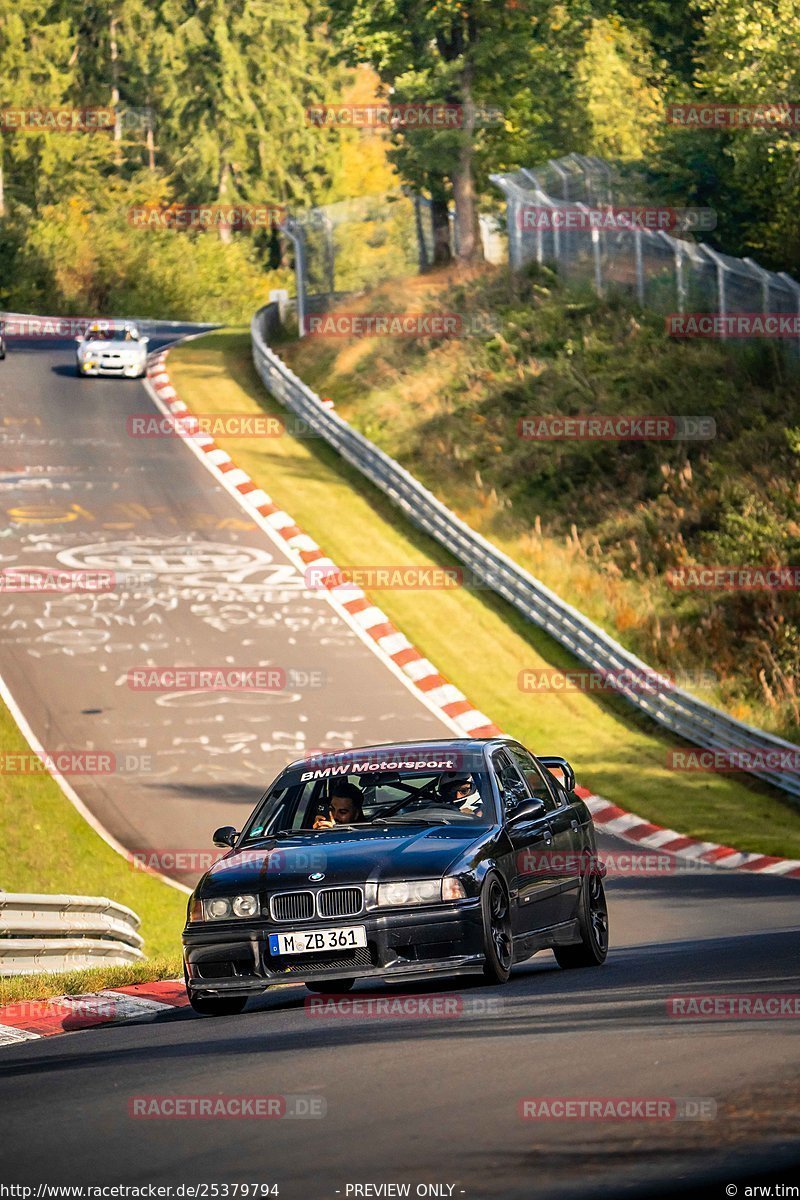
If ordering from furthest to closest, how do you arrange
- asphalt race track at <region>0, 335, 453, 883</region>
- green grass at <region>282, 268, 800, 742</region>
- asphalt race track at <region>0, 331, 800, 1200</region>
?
1. green grass at <region>282, 268, 800, 742</region>
2. asphalt race track at <region>0, 335, 453, 883</region>
3. asphalt race track at <region>0, 331, 800, 1200</region>

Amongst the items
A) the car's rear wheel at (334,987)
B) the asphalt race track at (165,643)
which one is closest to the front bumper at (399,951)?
the car's rear wheel at (334,987)

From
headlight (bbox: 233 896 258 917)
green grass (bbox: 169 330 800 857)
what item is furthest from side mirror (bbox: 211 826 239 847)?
green grass (bbox: 169 330 800 857)

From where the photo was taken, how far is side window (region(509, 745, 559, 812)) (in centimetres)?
1201

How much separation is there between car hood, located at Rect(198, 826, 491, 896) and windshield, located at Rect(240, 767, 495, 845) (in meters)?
0.31

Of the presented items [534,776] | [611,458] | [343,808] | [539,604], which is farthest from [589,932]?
[611,458]

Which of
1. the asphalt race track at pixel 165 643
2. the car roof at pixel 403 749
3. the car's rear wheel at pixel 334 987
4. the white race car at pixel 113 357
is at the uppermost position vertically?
the car roof at pixel 403 749

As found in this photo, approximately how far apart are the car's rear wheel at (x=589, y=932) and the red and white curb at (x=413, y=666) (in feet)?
24.8

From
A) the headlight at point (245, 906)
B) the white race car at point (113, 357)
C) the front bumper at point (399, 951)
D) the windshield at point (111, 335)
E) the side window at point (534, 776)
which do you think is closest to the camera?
the front bumper at point (399, 951)

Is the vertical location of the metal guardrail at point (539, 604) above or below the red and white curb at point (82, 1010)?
below

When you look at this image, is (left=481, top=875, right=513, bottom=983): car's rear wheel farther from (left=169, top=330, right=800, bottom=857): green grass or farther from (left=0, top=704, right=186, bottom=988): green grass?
(left=169, top=330, right=800, bottom=857): green grass

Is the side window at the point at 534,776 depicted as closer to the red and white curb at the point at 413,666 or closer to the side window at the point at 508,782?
the side window at the point at 508,782

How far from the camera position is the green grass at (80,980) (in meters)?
12.0

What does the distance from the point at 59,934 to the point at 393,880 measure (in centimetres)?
423

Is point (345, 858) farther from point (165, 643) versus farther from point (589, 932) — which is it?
point (165, 643)
